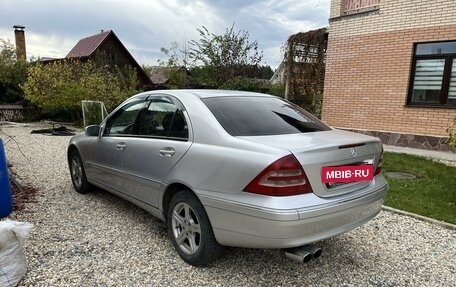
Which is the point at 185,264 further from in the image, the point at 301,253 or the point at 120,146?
the point at 120,146

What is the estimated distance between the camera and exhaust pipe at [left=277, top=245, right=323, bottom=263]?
2479 millimetres

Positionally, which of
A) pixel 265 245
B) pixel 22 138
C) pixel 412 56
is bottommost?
pixel 22 138

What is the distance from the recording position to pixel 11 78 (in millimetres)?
18891

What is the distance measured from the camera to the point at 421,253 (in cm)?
340

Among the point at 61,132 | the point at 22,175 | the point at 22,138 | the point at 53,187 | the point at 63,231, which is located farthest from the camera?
the point at 61,132

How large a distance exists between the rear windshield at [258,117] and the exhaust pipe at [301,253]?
A: 93cm

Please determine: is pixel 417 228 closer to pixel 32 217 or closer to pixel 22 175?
pixel 32 217

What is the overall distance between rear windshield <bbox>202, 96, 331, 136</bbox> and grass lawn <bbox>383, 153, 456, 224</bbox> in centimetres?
214

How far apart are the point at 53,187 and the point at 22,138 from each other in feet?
24.0

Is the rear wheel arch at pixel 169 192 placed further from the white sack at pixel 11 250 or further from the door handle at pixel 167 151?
the white sack at pixel 11 250

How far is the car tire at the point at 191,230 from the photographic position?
2.83 metres

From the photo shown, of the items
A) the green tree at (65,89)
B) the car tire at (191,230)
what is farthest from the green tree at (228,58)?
the car tire at (191,230)

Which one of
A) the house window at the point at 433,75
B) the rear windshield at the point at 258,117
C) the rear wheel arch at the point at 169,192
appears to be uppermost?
the house window at the point at 433,75

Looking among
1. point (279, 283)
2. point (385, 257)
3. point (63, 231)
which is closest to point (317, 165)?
point (279, 283)
